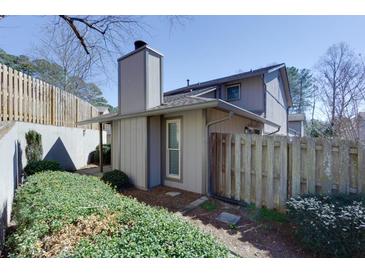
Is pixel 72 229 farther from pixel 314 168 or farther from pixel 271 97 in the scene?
pixel 271 97

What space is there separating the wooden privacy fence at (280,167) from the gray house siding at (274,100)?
224 inches

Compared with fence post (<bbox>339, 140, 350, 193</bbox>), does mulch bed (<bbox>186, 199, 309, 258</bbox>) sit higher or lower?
lower

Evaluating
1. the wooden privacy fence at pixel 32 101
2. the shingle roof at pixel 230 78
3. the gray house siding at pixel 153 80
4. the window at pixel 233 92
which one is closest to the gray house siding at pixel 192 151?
the gray house siding at pixel 153 80

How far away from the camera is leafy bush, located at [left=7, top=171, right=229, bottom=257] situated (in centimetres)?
212

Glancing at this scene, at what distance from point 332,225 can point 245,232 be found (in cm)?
152

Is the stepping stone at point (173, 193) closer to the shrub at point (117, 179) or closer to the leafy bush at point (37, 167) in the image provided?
the shrub at point (117, 179)

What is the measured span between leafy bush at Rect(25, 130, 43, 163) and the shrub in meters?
3.47

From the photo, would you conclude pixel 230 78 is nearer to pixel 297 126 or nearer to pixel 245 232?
pixel 245 232

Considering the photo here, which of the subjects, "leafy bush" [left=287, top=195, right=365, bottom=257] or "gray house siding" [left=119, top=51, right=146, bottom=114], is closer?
"leafy bush" [left=287, top=195, right=365, bottom=257]

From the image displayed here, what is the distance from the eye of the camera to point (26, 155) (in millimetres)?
8289

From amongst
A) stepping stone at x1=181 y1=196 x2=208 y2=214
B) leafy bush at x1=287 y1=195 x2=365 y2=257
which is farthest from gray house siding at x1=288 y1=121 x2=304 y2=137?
leafy bush at x1=287 y1=195 x2=365 y2=257

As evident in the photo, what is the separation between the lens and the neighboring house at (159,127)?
6.39 m

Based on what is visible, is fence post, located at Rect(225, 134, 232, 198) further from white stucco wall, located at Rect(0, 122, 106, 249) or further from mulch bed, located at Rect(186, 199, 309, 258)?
white stucco wall, located at Rect(0, 122, 106, 249)
